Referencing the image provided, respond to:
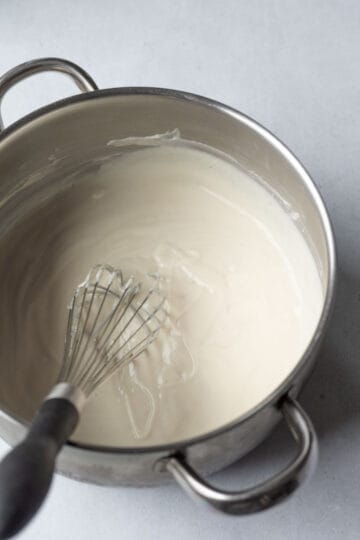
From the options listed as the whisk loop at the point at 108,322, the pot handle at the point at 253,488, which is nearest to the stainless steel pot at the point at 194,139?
the pot handle at the point at 253,488

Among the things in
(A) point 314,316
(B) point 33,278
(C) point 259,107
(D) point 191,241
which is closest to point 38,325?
(B) point 33,278

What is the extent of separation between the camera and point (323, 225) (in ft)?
2.44

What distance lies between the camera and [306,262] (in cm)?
89

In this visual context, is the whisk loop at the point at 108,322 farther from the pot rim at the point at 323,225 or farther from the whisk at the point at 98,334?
the pot rim at the point at 323,225

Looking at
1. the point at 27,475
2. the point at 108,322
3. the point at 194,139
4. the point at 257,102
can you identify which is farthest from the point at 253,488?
the point at 257,102

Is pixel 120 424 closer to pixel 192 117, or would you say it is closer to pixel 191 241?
pixel 191 241

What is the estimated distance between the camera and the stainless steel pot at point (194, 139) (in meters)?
0.63

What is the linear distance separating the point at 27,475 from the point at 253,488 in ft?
0.59

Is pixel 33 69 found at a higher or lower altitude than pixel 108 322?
higher

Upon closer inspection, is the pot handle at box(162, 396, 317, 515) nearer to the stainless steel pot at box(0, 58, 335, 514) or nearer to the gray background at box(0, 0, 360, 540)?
the stainless steel pot at box(0, 58, 335, 514)

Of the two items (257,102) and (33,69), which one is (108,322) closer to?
(33,69)

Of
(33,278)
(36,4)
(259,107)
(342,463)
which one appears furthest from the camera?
(36,4)

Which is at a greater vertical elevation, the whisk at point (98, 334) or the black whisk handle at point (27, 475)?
the black whisk handle at point (27, 475)

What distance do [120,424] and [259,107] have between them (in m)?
0.48
